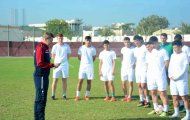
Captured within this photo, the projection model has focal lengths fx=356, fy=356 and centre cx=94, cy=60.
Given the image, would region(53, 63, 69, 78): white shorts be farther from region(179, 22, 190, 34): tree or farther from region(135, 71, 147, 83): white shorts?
region(179, 22, 190, 34): tree

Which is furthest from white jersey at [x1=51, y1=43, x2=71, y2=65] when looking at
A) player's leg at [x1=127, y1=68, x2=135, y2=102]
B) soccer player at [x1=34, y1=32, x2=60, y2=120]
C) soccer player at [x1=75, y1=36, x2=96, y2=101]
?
soccer player at [x1=34, y1=32, x2=60, y2=120]

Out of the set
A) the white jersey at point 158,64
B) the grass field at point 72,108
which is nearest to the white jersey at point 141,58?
the grass field at point 72,108

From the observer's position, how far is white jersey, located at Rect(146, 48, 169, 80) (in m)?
9.38

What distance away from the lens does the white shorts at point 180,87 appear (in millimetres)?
8539

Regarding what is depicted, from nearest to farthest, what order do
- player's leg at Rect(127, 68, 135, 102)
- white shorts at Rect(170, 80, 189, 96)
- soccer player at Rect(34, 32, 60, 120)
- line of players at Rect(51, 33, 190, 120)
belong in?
1. soccer player at Rect(34, 32, 60, 120)
2. white shorts at Rect(170, 80, 189, 96)
3. line of players at Rect(51, 33, 190, 120)
4. player's leg at Rect(127, 68, 135, 102)

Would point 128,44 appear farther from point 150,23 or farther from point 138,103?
point 150,23

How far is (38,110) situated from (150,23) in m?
99.2

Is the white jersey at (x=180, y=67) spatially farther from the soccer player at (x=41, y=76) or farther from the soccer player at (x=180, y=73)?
the soccer player at (x=41, y=76)

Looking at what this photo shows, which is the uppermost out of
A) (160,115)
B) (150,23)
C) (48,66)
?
(150,23)

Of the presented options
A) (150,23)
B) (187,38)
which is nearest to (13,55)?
(187,38)

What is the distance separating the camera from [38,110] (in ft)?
26.9

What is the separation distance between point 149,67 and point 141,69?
127 cm

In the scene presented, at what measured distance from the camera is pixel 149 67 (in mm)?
9688

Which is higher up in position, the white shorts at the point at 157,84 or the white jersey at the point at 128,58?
the white jersey at the point at 128,58
